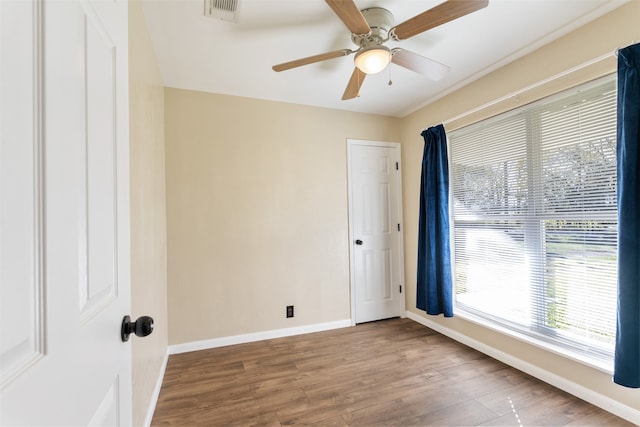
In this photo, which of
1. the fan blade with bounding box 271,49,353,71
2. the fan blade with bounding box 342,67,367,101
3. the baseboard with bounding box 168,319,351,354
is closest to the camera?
the fan blade with bounding box 271,49,353,71

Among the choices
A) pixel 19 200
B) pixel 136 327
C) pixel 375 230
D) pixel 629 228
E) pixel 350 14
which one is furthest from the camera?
pixel 375 230

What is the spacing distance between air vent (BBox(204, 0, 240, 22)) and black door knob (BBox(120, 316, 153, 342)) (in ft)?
6.04

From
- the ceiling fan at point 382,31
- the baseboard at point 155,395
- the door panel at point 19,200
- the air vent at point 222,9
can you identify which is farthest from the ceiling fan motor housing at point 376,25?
the baseboard at point 155,395

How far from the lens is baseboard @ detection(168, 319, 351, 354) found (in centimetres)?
274

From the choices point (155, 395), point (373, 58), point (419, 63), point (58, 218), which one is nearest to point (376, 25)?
point (373, 58)

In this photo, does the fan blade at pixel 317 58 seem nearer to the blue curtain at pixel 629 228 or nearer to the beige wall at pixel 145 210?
the beige wall at pixel 145 210

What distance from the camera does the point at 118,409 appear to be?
0.70 m

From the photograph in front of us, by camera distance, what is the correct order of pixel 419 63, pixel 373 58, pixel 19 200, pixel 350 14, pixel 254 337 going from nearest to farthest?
pixel 19 200 → pixel 350 14 → pixel 373 58 → pixel 419 63 → pixel 254 337

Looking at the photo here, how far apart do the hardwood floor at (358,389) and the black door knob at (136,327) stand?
1.42 meters

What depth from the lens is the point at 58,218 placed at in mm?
444

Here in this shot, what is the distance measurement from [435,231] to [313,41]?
2.17m

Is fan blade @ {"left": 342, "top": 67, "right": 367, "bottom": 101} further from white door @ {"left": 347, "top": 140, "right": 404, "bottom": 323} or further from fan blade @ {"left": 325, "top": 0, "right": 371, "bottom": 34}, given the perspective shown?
white door @ {"left": 347, "top": 140, "right": 404, "bottom": 323}

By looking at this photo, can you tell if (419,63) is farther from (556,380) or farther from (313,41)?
(556,380)

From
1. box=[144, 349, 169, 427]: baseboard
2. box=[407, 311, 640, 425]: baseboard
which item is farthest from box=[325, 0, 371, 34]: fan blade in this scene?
box=[407, 311, 640, 425]: baseboard
